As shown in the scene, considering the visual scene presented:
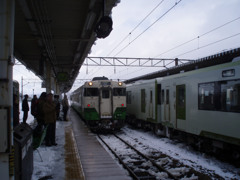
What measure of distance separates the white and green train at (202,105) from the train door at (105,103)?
7.21ft

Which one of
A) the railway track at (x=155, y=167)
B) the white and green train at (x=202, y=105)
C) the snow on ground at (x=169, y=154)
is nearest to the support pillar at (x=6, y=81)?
the snow on ground at (x=169, y=154)

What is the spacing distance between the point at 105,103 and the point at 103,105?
0.50 feet

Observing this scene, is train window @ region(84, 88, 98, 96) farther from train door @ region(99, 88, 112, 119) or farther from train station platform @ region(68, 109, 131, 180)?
train station platform @ region(68, 109, 131, 180)

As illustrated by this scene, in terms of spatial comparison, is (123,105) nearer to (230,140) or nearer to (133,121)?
(133,121)

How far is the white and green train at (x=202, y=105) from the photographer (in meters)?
7.18

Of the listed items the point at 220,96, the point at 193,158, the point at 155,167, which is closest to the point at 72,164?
the point at 155,167

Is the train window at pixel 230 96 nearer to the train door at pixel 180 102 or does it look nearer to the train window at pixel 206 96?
the train window at pixel 206 96

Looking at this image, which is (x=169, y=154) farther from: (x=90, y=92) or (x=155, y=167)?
(x=90, y=92)

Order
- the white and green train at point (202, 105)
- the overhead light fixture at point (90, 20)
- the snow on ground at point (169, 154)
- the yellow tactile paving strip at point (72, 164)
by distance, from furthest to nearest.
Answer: the overhead light fixture at point (90, 20) < the white and green train at point (202, 105) < the snow on ground at point (169, 154) < the yellow tactile paving strip at point (72, 164)

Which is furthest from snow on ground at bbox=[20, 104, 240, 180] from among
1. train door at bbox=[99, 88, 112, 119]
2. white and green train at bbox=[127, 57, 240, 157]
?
train door at bbox=[99, 88, 112, 119]

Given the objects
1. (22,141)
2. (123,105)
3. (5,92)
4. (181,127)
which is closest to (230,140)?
(181,127)

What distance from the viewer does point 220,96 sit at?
767cm

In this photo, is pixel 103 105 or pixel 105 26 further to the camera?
pixel 103 105

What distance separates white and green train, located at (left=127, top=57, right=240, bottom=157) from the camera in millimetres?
7176
